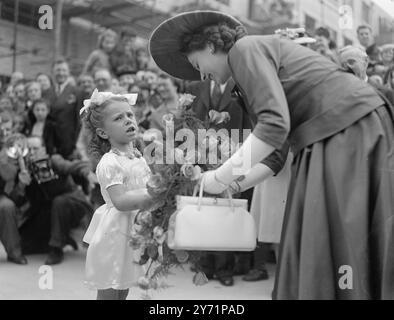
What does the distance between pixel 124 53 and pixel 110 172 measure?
293 centimetres

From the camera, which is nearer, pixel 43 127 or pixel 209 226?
pixel 209 226

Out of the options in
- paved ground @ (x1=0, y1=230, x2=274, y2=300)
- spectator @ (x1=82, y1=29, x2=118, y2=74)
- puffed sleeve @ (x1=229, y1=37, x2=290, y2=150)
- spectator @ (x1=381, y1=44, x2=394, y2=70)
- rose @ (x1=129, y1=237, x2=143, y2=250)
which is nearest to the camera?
puffed sleeve @ (x1=229, y1=37, x2=290, y2=150)

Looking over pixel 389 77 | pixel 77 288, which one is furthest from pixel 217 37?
pixel 389 77

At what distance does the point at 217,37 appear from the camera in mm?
1654

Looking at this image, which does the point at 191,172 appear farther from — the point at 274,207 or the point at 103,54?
the point at 103,54

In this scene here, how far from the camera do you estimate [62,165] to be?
402 cm

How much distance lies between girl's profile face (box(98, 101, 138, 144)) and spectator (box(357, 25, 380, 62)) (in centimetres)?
243

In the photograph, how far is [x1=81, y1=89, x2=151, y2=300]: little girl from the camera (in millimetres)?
2033

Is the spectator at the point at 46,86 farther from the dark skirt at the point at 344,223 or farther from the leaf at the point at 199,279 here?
the dark skirt at the point at 344,223

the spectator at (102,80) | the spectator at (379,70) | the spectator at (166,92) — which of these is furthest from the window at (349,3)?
the spectator at (102,80)

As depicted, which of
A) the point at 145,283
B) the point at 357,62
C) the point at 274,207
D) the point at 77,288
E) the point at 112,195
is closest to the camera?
the point at 145,283

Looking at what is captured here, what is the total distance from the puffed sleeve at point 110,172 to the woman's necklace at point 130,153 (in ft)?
0.21

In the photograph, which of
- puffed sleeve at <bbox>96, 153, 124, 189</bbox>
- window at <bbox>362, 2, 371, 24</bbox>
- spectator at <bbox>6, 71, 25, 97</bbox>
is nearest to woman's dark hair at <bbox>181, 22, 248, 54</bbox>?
puffed sleeve at <bbox>96, 153, 124, 189</bbox>

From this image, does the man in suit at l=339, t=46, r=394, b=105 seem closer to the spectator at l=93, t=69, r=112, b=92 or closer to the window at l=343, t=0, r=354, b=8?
the window at l=343, t=0, r=354, b=8
